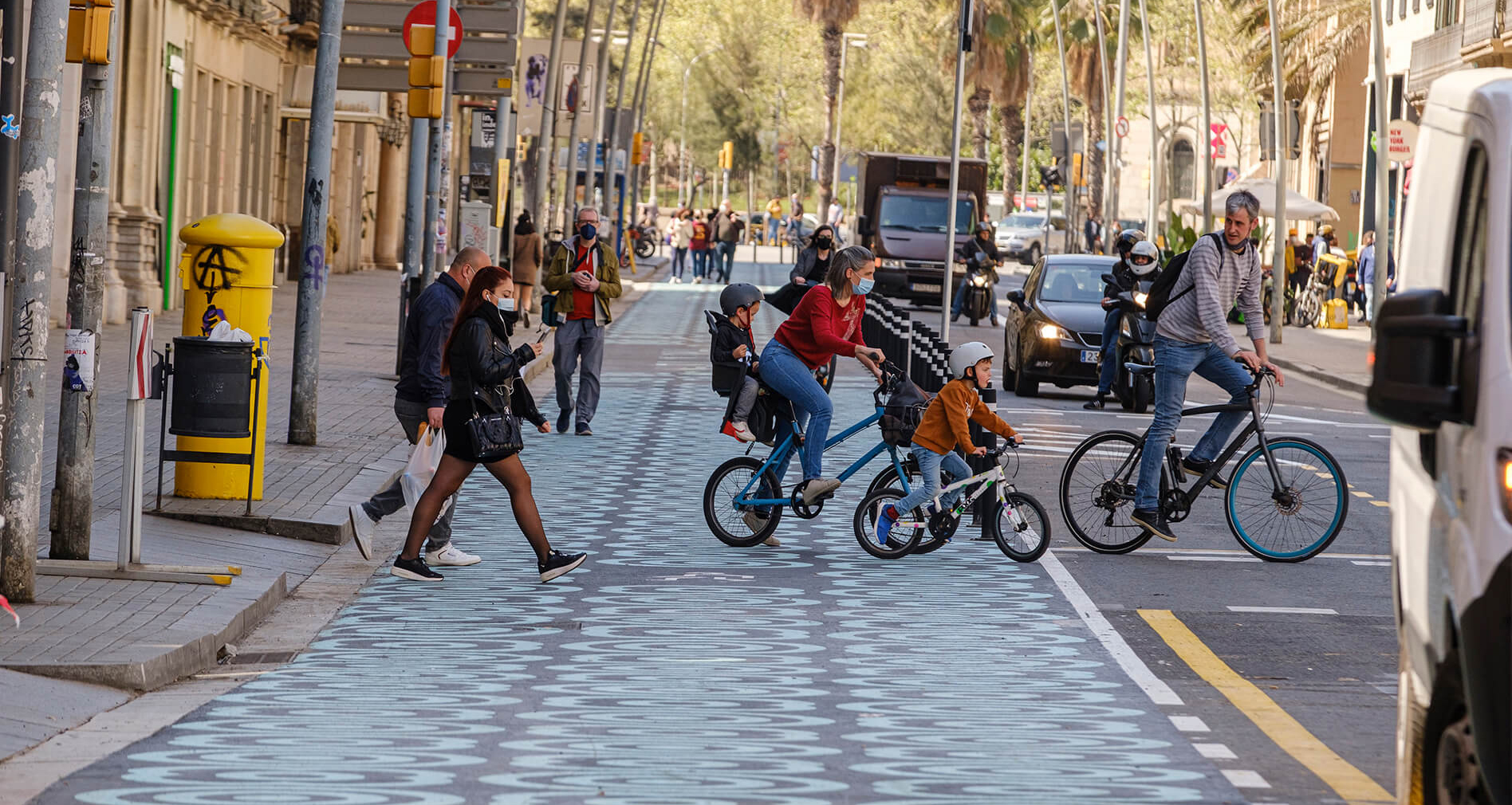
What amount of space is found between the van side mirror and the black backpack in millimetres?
6973

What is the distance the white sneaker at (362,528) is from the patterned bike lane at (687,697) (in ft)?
1.32

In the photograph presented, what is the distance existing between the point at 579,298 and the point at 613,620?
29.4 feet

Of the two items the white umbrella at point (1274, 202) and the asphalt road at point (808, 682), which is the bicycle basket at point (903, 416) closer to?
the asphalt road at point (808, 682)

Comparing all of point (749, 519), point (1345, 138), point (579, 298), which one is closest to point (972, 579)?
point (749, 519)

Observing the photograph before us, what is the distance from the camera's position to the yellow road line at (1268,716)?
21.7 feet

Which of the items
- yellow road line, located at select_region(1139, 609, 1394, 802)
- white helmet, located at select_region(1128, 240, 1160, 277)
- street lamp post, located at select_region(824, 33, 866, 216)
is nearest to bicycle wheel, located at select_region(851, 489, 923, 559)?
yellow road line, located at select_region(1139, 609, 1394, 802)

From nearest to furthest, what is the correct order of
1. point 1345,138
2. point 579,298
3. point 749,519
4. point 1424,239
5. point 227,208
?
point 1424,239, point 749,519, point 579,298, point 227,208, point 1345,138

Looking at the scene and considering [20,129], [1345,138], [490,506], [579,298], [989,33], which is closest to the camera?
[20,129]

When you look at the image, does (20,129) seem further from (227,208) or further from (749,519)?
(227,208)

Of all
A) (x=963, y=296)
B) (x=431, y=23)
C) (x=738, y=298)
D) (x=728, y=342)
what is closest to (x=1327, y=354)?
(x=963, y=296)

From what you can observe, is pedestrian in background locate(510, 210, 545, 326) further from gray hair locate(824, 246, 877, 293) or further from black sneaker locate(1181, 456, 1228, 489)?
black sneaker locate(1181, 456, 1228, 489)

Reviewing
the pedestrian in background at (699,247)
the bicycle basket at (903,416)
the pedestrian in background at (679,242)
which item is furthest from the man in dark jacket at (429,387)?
the pedestrian in background at (679,242)

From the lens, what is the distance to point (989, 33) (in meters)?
69.2

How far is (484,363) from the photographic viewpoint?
10680mm
